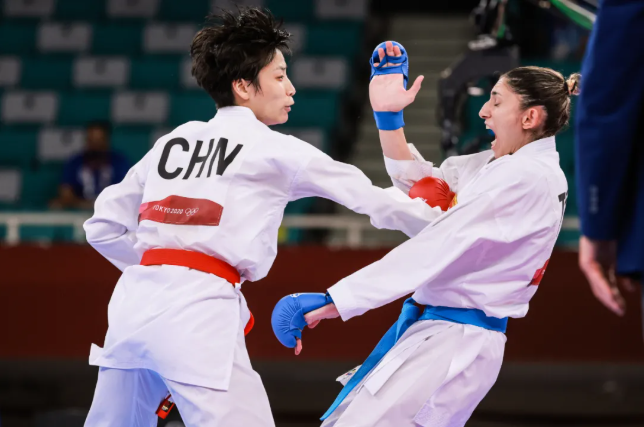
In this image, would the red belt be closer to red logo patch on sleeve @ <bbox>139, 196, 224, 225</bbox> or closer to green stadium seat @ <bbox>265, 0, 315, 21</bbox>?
red logo patch on sleeve @ <bbox>139, 196, 224, 225</bbox>

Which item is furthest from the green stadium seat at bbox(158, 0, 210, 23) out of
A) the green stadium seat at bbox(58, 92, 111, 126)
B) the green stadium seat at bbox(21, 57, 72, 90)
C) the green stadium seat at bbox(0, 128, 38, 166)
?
the green stadium seat at bbox(0, 128, 38, 166)

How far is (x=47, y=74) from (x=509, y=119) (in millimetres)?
6668

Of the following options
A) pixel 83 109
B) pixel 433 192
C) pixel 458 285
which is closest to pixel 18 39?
pixel 83 109

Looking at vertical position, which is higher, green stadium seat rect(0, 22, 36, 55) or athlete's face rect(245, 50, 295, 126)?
athlete's face rect(245, 50, 295, 126)

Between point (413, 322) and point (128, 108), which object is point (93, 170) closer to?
point (128, 108)

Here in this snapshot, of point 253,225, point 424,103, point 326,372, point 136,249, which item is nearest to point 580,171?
point 253,225

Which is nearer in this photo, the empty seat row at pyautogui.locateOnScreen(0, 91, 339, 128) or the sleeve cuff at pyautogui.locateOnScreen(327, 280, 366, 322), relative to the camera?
the sleeve cuff at pyautogui.locateOnScreen(327, 280, 366, 322)

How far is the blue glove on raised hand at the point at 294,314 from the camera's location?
262cm

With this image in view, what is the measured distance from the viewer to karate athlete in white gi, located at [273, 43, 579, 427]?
2572 millimetres

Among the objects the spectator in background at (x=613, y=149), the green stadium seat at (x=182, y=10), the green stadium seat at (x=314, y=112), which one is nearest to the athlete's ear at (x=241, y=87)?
the spectator in background at (x=613, y=149)

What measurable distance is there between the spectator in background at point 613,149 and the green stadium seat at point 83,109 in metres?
6.67

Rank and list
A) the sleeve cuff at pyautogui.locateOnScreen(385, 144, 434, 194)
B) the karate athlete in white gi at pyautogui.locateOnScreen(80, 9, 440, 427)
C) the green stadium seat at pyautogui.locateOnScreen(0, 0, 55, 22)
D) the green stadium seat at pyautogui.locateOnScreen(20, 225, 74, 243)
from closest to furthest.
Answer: the karate athlete in white gi at pyautogui.locateOnScreen(80, 9, 440, 427)
the sleeve cuff at pyautogui.locateOnScreen(385, 144, 434, 194)
the green stadium seat at pyautogui.locateOnScreen(20, 225, 74, 243)
the green stadium seat at pyautogui.locateOnScreen(0, 0, 55, 22)

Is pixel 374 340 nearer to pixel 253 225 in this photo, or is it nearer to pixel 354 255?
pixel 354 255

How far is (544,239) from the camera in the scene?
2.65 m
